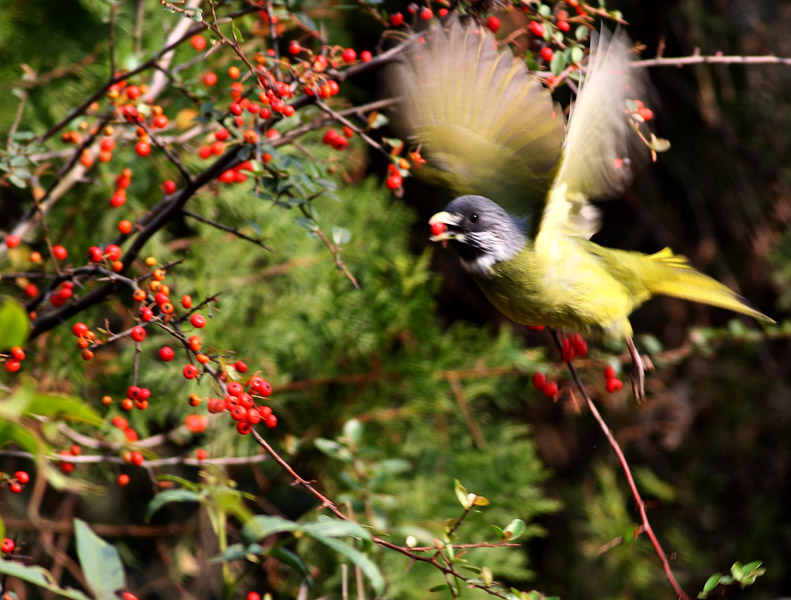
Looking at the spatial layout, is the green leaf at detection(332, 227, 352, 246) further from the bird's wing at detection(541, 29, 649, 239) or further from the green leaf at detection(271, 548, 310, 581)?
the green leaf at detection(271, 548, 310, 581)

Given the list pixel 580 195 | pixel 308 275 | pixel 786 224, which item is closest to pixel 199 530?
pixel 308 275

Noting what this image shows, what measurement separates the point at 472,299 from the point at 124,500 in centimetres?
163

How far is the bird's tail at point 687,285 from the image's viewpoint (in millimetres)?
2205

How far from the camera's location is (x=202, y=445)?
8.41 feet

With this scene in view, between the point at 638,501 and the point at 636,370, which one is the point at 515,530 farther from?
the point at 636,370

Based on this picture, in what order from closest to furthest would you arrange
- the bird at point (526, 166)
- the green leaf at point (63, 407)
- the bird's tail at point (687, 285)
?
1. the green leaf at point (63, 407)
2. the bird at point (526, 166)
3. the bird's tail at point (687, 285)

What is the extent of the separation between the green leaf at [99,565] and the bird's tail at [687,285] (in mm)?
1607

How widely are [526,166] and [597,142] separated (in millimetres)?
174

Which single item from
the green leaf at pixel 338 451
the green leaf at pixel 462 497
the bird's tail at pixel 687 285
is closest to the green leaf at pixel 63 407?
the green leaf at pixel 462 497

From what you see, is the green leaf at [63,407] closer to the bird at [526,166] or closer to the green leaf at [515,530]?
the green leaf at [515,530]

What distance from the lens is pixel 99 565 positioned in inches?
42.1

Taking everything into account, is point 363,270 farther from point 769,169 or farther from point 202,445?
point 769,169

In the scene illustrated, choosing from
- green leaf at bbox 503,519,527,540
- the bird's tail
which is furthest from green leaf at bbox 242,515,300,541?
the bird's tail

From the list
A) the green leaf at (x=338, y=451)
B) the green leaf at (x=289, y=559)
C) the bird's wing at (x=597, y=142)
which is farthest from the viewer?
the green leaf at (x=338, y=451)
